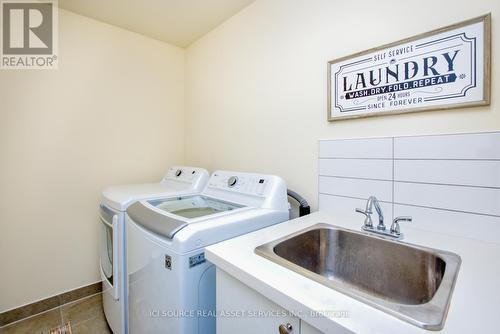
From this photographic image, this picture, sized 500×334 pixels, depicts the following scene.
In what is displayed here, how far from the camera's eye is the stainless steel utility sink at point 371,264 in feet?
2.31

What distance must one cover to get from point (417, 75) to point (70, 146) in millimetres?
2375

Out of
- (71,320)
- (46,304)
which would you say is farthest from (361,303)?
(46,304)

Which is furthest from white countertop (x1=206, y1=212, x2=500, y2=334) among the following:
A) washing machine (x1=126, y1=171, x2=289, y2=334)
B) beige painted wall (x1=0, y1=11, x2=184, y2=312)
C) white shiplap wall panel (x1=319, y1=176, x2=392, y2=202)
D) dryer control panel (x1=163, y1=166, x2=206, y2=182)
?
beige painted wall (x1=0, y1=11, x2=184, y2=312)

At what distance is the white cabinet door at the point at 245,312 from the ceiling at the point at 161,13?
1.91m

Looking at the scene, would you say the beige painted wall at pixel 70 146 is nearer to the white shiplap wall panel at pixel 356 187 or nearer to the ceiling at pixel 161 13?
the ceiling at pixel 161 13

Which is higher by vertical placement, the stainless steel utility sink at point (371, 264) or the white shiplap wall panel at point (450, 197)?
the white shiplap wall panel at point (450, 197)

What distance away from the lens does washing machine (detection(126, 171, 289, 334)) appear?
95 centimetres

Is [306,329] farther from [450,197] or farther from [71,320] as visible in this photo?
[71,320]

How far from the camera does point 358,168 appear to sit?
1253 mm

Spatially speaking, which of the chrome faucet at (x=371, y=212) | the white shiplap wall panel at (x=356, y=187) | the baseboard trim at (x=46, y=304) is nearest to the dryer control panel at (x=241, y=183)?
the white shiplap wall panel at (x=356, y=187)

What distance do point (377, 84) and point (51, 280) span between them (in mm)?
2660

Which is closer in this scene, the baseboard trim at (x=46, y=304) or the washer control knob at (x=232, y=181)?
the washer control knob at (x=232, y=181)

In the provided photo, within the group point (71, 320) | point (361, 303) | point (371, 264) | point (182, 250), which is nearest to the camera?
point (361, 303)

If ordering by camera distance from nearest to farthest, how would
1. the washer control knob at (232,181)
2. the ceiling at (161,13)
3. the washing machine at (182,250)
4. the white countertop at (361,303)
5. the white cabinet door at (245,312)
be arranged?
the white countertop at (361,303) → the white cabinet door at (245,312) → the washing machine at (182,250) → the washer control knob at (232,181) → the ceiling at (161,13)
